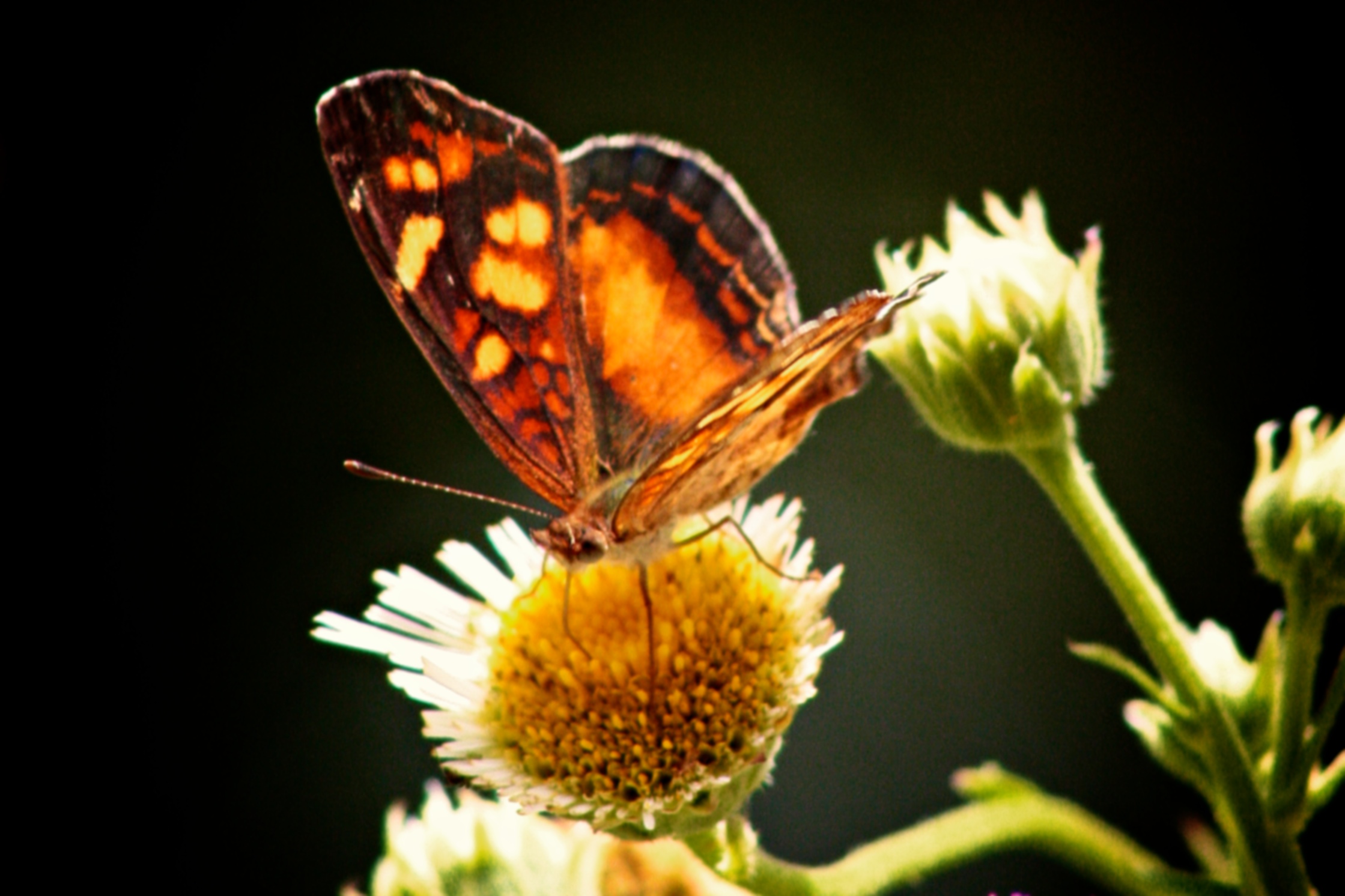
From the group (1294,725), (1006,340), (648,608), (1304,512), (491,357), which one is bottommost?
(1294,725)

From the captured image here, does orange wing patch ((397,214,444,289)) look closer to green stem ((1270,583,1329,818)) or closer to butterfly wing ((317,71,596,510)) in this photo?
butterfly wing ((317,71,596,510))

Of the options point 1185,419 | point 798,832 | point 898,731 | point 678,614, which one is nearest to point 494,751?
point 678,614

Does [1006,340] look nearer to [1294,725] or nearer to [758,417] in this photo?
[758,417]

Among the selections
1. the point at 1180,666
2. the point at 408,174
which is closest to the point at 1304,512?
the point at 1180,666

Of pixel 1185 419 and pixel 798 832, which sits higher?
pixel 1185 419

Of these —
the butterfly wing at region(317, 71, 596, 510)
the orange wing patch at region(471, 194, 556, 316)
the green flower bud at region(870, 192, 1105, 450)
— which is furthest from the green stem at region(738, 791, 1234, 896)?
the orange wing patch at region(471, 194, 556, 316)

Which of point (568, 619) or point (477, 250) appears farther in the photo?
point (477, 250)

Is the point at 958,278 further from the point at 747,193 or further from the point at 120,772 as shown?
the point at 120,772
